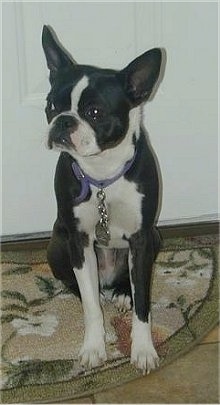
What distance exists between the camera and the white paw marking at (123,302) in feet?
6.99

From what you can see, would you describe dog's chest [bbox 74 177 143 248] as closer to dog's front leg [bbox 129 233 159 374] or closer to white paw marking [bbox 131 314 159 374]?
dog's front leg [bbox 129 233 159 374]

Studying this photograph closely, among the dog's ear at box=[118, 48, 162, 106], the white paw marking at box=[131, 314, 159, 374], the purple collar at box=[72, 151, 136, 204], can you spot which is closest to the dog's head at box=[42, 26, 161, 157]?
the dog's ear at box=[118, 48, 162, 106]

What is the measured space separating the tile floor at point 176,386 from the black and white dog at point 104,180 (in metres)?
0.05

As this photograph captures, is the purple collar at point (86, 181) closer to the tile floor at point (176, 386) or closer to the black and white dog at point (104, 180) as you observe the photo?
the black and white dog at point (104, 180)

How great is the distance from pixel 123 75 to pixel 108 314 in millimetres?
680

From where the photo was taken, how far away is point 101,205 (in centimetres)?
191

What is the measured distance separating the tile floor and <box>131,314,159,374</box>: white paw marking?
0.09 ft

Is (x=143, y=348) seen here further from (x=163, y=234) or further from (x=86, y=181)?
(x=163, y=234)

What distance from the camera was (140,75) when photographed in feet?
5.98

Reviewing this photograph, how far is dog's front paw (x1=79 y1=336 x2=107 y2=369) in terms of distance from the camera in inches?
74.5

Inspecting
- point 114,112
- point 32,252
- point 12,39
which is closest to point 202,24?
point 12,39

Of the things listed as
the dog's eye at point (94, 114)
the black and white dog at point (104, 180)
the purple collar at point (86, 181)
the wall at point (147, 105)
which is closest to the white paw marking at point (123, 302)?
the black and white dog at point (104, 180)

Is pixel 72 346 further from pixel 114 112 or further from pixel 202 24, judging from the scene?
pixel 202 24

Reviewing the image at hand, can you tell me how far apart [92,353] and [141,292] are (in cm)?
19
